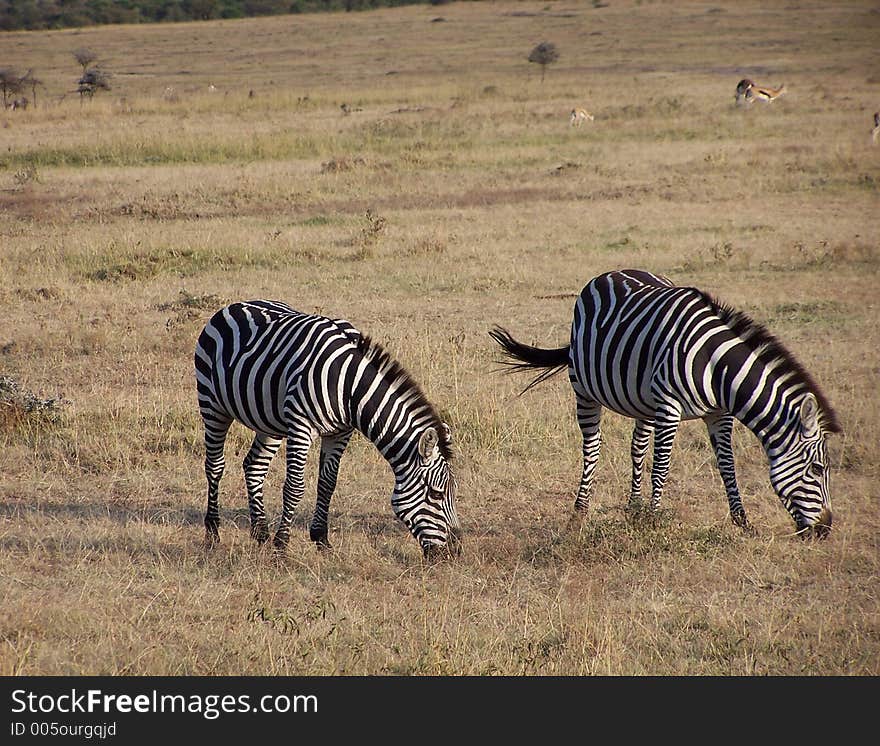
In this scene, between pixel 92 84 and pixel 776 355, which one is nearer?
pixel 776 355

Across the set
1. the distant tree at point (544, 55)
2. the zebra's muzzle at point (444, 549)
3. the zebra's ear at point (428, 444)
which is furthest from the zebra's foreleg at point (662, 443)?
the distant tree at point (544, 55)

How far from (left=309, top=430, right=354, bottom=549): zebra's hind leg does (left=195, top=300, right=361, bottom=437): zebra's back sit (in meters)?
0.29

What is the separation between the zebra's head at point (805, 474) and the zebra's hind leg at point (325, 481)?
93.2 inches

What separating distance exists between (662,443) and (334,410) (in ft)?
6.06

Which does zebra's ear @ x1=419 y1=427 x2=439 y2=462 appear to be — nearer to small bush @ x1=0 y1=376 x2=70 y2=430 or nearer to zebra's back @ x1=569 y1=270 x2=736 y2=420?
zebra's back @ x1=569 y1=270 x2=736 y2=420

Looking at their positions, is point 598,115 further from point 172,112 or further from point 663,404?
point 663,404

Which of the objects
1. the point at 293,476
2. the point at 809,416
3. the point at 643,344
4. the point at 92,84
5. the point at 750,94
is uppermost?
the point at 92,84

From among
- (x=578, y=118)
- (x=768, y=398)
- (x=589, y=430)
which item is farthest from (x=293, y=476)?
(x=578, y=118)

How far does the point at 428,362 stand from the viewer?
933 centimetres

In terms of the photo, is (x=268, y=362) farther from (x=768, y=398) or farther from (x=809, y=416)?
(x=809, y=416)

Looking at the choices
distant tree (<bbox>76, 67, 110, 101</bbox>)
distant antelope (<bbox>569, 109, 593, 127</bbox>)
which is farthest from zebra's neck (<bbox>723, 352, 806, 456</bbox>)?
distant tree (<bbox>76, 67, 110, 101</bbox>)

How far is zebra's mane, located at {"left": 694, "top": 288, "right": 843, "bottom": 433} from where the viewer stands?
18.9 ft

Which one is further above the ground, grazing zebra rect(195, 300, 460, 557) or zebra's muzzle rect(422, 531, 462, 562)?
grazing zebra rect(195, 300, 460, 557)

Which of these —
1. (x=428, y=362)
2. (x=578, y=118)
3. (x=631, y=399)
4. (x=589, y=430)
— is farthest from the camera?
(x=578, y=118)
